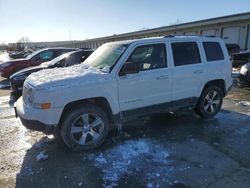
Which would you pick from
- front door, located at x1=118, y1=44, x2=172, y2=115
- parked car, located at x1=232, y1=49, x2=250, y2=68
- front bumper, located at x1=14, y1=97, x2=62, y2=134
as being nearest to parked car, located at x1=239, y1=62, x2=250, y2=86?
front door, located at x1=118, y1=44, x2=172, y2=115

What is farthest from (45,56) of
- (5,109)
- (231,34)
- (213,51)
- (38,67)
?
(231,34)

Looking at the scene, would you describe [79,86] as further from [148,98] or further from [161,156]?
[161,156]

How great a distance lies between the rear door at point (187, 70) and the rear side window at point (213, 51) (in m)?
0.26

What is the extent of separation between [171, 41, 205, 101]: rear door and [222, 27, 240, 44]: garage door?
59.8 feet

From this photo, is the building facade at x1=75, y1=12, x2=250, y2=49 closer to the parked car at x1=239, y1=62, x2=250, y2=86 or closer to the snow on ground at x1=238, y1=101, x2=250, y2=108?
the parked car at x1=239, y1=62, x2=250, y2=86

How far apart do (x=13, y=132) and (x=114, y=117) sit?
7.91 feet

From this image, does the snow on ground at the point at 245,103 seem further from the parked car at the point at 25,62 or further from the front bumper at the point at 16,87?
→ the parked car at the point at 25,62

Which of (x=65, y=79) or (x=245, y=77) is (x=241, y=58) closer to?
(x=245, y=77)

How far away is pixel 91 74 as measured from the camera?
4.26m

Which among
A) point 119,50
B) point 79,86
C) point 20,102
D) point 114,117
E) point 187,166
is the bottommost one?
point 187,166

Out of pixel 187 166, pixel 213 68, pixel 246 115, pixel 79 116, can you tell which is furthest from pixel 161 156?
pixel 246 115

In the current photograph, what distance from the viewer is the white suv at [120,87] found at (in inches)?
155

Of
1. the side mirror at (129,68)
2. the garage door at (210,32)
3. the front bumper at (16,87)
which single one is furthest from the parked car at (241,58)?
the side mirror at (129,68)

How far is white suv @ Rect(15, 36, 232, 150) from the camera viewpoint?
155 inches
